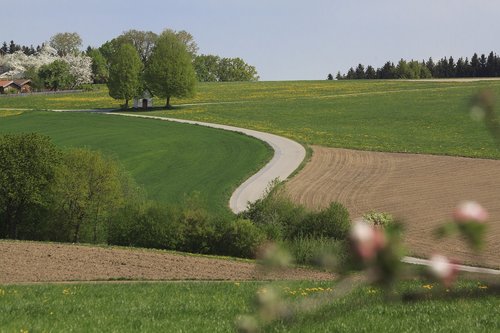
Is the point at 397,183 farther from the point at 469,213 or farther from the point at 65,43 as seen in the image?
the point at 65,43

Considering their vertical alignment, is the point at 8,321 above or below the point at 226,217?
above

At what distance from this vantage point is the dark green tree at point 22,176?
30969 mm

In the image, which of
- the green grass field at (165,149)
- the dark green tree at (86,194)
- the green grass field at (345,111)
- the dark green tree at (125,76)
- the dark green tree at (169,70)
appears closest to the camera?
the dark green tree at (86,194)

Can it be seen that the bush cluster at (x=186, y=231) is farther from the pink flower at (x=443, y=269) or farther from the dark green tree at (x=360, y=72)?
the dark green tree at (x=360, y=72)

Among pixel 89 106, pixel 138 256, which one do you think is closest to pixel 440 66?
pixel 89 106

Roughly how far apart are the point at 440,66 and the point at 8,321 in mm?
159947

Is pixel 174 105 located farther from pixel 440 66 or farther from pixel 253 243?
pixel 440 66

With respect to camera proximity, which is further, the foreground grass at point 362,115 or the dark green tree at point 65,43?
the dark green tree at point 65,43

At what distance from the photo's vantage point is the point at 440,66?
164 metres

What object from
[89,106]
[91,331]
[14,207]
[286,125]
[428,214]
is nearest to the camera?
[91,331]

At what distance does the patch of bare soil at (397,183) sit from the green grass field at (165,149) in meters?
4.70

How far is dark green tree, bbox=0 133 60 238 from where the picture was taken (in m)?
31.0

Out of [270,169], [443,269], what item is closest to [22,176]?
[270,169]

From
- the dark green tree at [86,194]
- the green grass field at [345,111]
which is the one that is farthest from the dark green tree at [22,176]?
the green grass field at [345,111]
